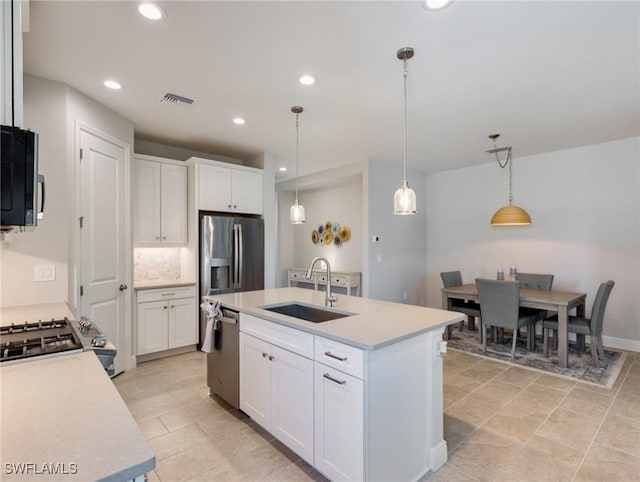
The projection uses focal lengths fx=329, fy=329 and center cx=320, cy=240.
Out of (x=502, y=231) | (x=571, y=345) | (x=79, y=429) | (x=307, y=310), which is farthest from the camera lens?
(x=502, y=231)

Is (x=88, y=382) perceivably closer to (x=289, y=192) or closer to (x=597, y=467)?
(x=597, y=467)

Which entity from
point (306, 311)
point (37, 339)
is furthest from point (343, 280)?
point (37, 339)

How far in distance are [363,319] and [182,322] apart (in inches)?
108

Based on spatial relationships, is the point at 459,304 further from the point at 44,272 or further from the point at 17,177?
the point at 17,177

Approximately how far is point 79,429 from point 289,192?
21.9ft

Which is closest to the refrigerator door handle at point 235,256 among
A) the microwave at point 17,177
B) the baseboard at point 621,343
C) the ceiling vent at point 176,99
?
the ceiling vent at point 176,99

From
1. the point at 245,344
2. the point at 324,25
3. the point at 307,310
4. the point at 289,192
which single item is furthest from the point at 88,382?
the point at 289,192

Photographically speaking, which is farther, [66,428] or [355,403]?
[355,403]

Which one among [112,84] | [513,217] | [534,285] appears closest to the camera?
[112,84]

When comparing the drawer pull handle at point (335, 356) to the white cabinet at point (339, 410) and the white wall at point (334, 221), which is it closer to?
the white cabinet at point (339, 410)

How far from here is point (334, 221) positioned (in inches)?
263

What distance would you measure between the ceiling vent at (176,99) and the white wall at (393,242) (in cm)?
292

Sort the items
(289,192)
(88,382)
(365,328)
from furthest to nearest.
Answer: (289,192) → (365,328) → (88,382)

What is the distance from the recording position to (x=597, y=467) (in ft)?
6.57
